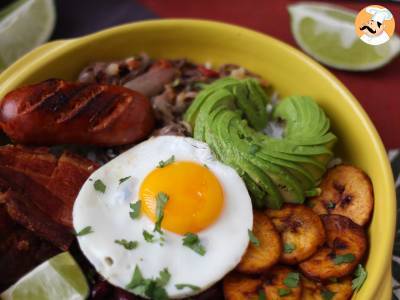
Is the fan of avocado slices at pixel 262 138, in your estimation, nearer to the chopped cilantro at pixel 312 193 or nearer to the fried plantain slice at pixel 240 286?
the chopped cilantro at pixel 312 193

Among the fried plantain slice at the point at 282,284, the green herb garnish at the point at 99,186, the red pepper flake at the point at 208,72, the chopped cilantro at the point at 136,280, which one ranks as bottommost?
the fried plantain slice at the point at 282,284

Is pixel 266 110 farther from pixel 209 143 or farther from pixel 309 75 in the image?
pixel 209 143

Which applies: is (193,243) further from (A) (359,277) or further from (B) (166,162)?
(A) (359,277)

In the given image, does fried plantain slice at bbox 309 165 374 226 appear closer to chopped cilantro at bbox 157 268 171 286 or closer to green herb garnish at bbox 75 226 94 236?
chopped cilantro at bbox 157 268 171 286

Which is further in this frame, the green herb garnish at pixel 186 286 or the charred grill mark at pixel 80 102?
the charred grill mark at pixel 80 102

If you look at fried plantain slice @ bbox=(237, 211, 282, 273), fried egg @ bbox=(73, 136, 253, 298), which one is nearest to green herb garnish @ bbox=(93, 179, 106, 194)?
fried egg @ bbox=(73, 136, 253, 298)

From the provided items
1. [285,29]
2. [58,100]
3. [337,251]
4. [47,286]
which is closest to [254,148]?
[337,251]

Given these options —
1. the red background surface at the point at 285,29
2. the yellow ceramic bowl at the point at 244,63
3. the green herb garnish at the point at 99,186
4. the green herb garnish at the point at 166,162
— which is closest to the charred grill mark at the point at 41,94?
the yellow ceramic bowl at the point at 244,63
